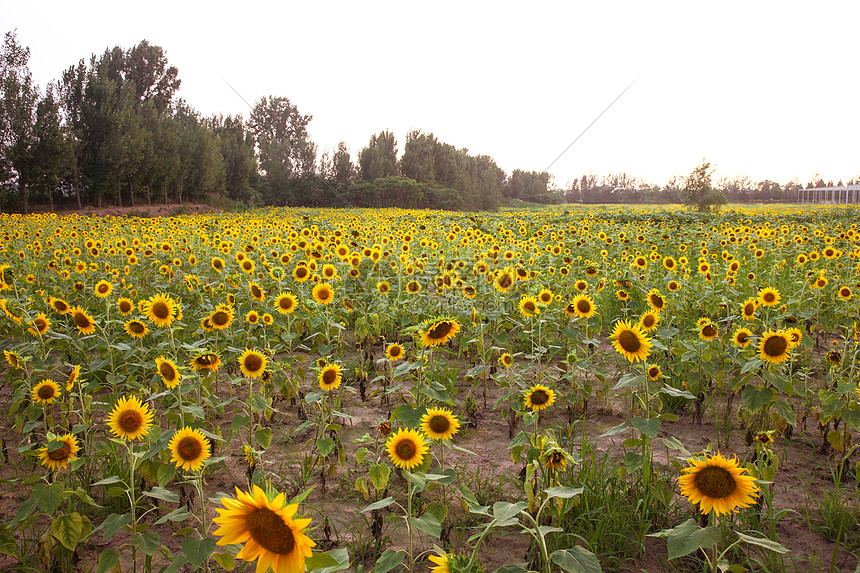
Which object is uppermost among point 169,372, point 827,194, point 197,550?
point 827,194

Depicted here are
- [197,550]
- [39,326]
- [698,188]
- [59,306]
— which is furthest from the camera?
[698,188]

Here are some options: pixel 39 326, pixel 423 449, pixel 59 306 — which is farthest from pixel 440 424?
pixel 59 306

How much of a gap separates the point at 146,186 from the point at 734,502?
36.7 m

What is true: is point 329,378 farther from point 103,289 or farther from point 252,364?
point 103,289

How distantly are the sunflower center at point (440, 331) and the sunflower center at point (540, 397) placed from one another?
0.50 metres

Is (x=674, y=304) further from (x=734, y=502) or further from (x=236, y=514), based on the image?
(x=236, y=514)

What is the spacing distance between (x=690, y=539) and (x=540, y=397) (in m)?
0.93

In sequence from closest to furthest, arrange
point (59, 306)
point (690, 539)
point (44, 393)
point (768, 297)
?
point (690, 539) < point (44, 393) < point (59, 306) < point (768, 297)

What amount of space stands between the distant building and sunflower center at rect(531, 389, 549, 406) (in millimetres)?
83360

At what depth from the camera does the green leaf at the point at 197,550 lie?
4.88ft

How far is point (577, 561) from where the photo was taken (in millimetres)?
1338

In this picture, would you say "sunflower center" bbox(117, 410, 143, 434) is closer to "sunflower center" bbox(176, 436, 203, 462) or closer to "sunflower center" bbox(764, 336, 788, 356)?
"sunflower center" bbox(176, 436, 203, 462)

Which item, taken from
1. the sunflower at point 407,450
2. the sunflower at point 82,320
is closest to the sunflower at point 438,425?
the sunflower at point 407,450

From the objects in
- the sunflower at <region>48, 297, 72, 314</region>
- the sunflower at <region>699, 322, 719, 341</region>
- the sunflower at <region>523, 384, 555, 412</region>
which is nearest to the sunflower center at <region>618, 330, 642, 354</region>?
the sunflower at <region>523, 384, 555, 412</region>
